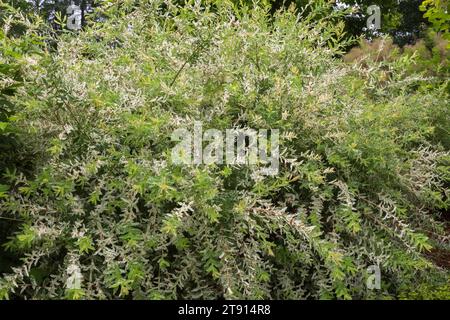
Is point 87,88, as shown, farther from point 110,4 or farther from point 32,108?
point 110,4

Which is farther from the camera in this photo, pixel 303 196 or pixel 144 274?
pixel 303 196

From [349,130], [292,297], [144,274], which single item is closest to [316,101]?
[349,130]

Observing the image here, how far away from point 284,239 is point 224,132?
65 cm

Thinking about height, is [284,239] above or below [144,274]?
above

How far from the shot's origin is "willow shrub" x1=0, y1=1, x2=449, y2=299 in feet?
7.71

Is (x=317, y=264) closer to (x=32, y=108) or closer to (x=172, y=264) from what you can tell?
(x=172, y=264)

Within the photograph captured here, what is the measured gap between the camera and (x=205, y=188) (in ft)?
7.40

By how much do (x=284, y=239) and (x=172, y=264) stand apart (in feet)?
1.86

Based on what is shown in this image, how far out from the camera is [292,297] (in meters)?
2.61

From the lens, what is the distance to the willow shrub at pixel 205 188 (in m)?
2.35
